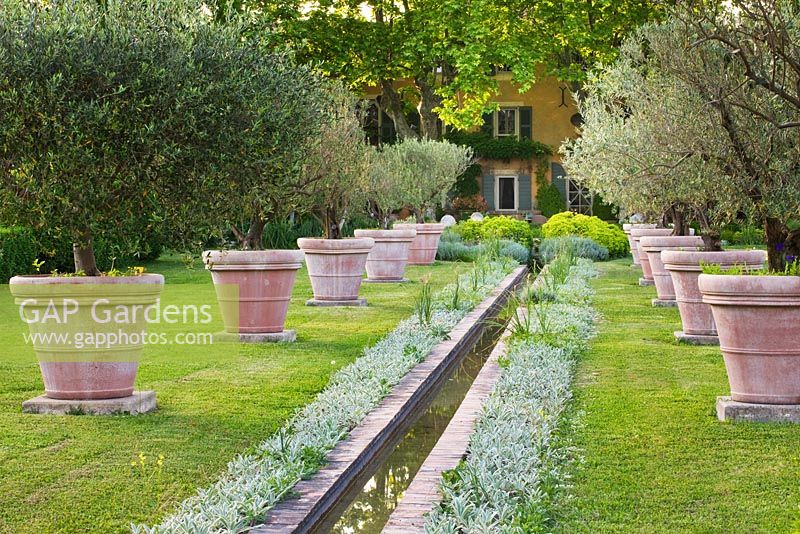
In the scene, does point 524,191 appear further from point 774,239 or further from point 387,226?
point 774,239

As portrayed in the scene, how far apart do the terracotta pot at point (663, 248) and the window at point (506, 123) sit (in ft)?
90.7

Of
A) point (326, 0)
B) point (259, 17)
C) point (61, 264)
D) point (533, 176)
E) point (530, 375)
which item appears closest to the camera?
point (530, 375)

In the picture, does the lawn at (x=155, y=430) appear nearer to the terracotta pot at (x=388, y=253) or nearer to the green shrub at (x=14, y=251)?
the green shrub at (x=14, y=251)

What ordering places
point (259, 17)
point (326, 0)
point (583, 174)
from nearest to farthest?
point (259, 17), point (583, 174), point (326, 0)

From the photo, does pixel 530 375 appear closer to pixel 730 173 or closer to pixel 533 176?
pixel 730 173

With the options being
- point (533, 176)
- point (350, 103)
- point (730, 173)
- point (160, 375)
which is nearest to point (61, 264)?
point (350, 103)

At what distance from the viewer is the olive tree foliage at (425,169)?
23016mm

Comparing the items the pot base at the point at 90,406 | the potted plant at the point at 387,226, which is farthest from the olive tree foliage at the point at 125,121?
the potted plant at the point at 387,226

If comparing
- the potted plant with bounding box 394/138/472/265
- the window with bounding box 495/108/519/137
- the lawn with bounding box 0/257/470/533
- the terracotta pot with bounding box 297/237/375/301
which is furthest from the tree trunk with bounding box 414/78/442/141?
Result: the lawn with bounding box 0/257/470/533

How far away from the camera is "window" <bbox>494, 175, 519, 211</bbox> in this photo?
40459mm

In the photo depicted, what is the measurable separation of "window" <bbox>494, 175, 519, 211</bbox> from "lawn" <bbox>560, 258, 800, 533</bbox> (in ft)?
102

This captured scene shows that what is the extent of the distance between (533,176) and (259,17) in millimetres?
33025

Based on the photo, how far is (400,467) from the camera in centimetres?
601

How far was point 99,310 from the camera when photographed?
22.3 feet
